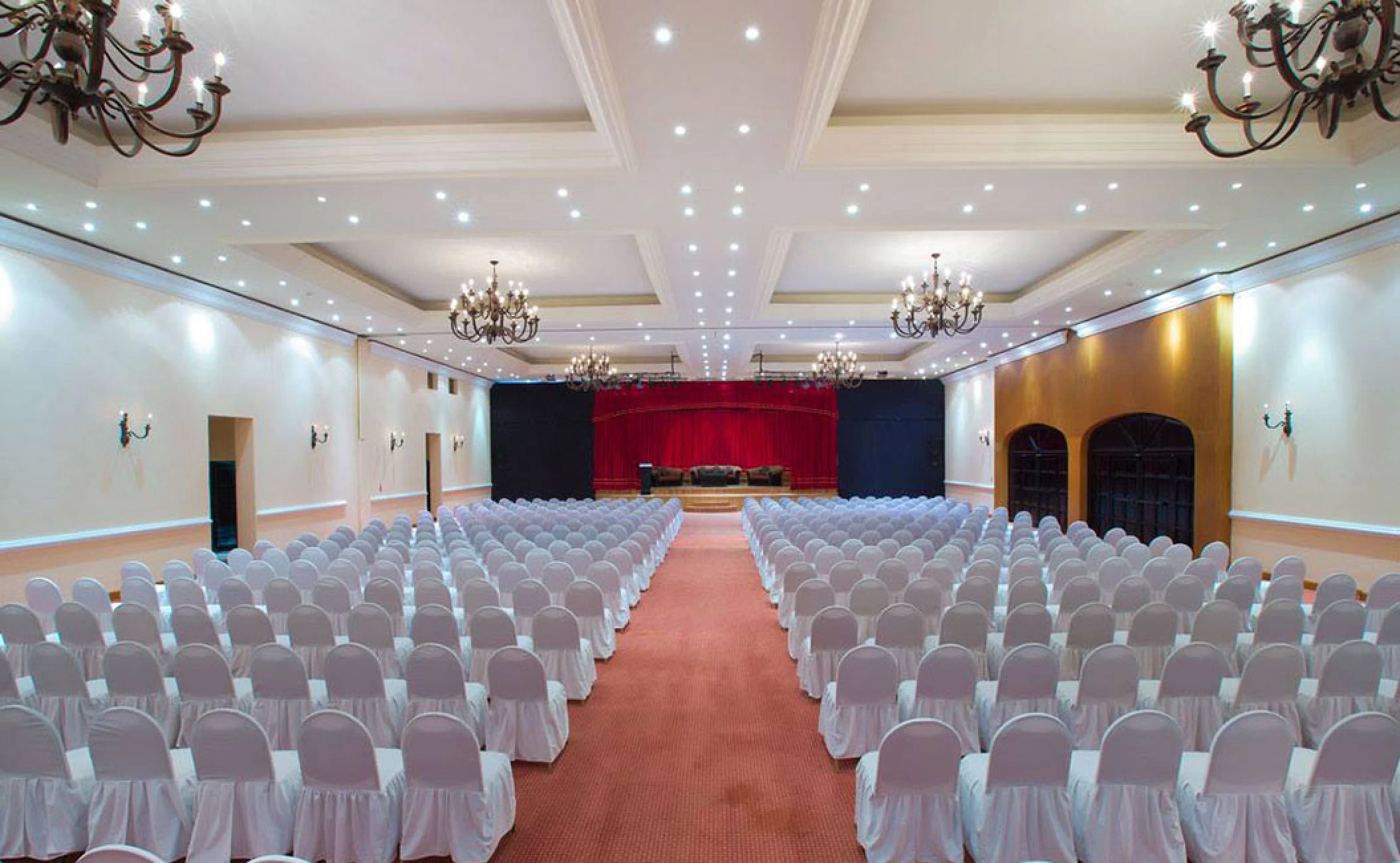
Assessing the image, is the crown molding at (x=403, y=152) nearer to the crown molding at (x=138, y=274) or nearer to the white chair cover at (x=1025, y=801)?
the crown molding at (x=138, y=274)

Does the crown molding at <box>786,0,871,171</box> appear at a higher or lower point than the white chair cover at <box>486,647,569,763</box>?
higher

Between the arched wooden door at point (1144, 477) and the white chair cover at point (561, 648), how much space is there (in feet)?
38.8

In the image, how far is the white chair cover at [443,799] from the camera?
11.1 feet

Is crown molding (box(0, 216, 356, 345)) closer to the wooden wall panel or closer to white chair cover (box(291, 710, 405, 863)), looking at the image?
white chair cover (box(291, 710, 405, 863))

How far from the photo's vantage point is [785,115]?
6.24 m

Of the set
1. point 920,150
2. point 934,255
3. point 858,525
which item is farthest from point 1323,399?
point 920,150

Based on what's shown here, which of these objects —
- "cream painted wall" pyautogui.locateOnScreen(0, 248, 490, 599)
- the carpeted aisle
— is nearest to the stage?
"cream painted wall" pyautogui.locateOnScreen(0, 248, 490, 599)

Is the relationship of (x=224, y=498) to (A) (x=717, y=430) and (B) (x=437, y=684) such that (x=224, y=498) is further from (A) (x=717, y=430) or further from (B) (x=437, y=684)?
(A) (x=717, y=430)

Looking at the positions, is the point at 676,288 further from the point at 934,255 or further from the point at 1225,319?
the point at 1225,319

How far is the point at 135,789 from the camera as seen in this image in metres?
3.37

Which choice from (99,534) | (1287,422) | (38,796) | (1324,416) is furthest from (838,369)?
(38,796)

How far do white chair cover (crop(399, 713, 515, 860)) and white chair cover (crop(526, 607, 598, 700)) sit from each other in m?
2.25

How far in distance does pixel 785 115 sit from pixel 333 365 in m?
13.9

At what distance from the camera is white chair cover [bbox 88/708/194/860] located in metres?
3.27
